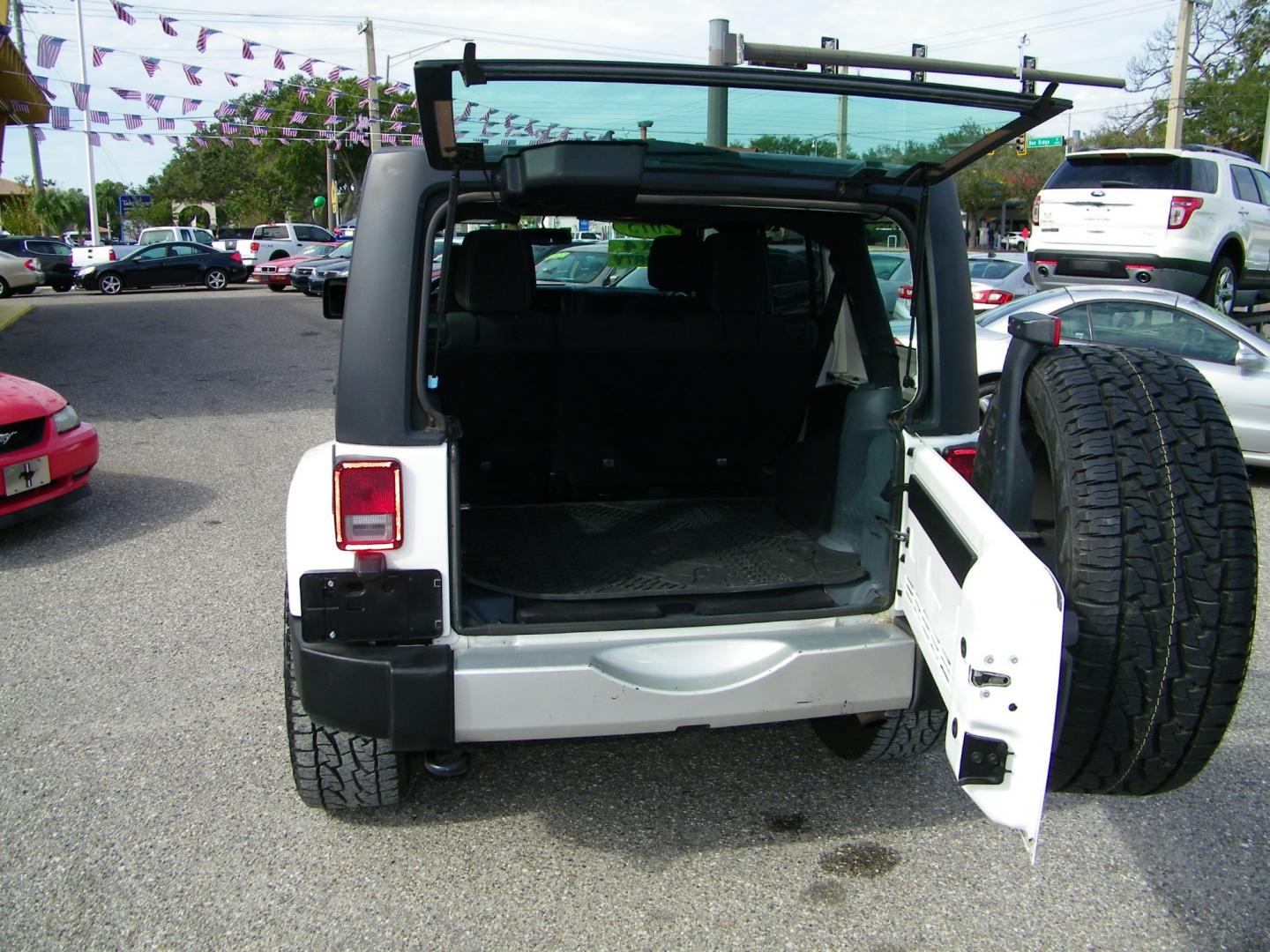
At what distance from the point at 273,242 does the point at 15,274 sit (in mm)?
7599

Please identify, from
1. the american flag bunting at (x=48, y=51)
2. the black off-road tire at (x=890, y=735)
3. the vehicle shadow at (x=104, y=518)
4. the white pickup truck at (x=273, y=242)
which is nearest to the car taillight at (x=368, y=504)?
the black off-road tire at (x=890, y=735)

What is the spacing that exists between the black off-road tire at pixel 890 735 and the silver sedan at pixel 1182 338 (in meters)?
4.82

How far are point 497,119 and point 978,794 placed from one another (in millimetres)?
1838

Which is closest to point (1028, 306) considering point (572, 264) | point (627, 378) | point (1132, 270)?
point (572, 264)

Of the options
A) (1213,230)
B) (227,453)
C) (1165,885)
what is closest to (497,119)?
(1165,885)

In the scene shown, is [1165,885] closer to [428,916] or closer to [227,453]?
[428,916]

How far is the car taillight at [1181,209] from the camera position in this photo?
1122 cm

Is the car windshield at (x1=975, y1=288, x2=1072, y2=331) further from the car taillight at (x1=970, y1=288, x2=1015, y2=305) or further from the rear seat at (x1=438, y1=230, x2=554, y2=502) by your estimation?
the rear seat at (x1=438, y1=230, x2=554, y2=502)

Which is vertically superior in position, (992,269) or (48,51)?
(48,51)

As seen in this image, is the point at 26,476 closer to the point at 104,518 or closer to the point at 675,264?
the point at 104,518

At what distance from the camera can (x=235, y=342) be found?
50.7ft

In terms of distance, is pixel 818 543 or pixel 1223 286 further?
pixel 1223 286

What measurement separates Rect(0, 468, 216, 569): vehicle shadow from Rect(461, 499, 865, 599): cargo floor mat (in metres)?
3.12

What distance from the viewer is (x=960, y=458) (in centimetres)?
294
